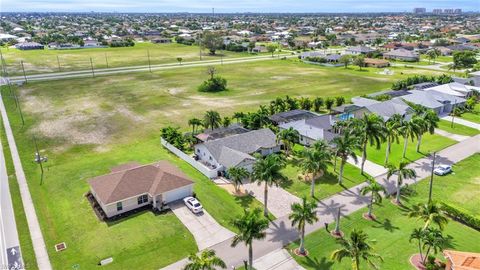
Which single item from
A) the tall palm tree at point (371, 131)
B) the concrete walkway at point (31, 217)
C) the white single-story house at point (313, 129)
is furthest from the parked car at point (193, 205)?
the white single-story house at point (313, 129)

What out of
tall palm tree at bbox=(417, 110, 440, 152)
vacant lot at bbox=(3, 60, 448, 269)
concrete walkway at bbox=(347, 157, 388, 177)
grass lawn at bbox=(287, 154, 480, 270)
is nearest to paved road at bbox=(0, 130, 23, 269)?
A: vacant lot at bbox=(3, 60, 448, 269)

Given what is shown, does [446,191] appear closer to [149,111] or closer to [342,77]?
[149,111]

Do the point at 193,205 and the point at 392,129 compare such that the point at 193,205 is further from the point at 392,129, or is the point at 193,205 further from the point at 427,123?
the point at 427,123

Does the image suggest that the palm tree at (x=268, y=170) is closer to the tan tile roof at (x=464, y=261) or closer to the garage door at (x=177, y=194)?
the garage door at (x=177, y=194)

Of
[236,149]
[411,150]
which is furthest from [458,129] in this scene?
[236,149]

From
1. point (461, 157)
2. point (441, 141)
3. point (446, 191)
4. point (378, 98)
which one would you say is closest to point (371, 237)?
point (446, 191)

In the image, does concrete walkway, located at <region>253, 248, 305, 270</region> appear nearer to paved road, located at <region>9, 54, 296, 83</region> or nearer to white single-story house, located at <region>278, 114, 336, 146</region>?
white single-story house, located at <region>278, 114, 336, 146</region>
